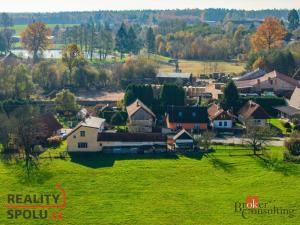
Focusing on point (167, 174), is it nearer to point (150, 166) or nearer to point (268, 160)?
point (150, 166)

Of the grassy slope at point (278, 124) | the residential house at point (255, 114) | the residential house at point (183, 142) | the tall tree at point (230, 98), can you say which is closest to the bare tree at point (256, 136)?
the residential house at point (183, 142)

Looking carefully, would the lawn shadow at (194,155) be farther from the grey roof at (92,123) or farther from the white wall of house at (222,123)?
the grey roof at (92,123)

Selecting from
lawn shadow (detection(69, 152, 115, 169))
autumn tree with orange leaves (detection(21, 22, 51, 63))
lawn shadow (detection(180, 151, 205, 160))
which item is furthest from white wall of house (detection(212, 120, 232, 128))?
autumn tree with orange leaves (detection(21, 22, 51, 63))

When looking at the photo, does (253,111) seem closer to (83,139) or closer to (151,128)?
(151,128)

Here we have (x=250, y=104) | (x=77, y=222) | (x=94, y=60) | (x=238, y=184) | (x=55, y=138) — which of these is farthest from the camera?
(x=94, y=60)

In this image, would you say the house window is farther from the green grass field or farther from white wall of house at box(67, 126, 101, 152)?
the green grass field

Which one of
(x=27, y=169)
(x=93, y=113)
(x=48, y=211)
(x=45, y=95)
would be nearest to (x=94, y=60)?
(x=45, y=95)
